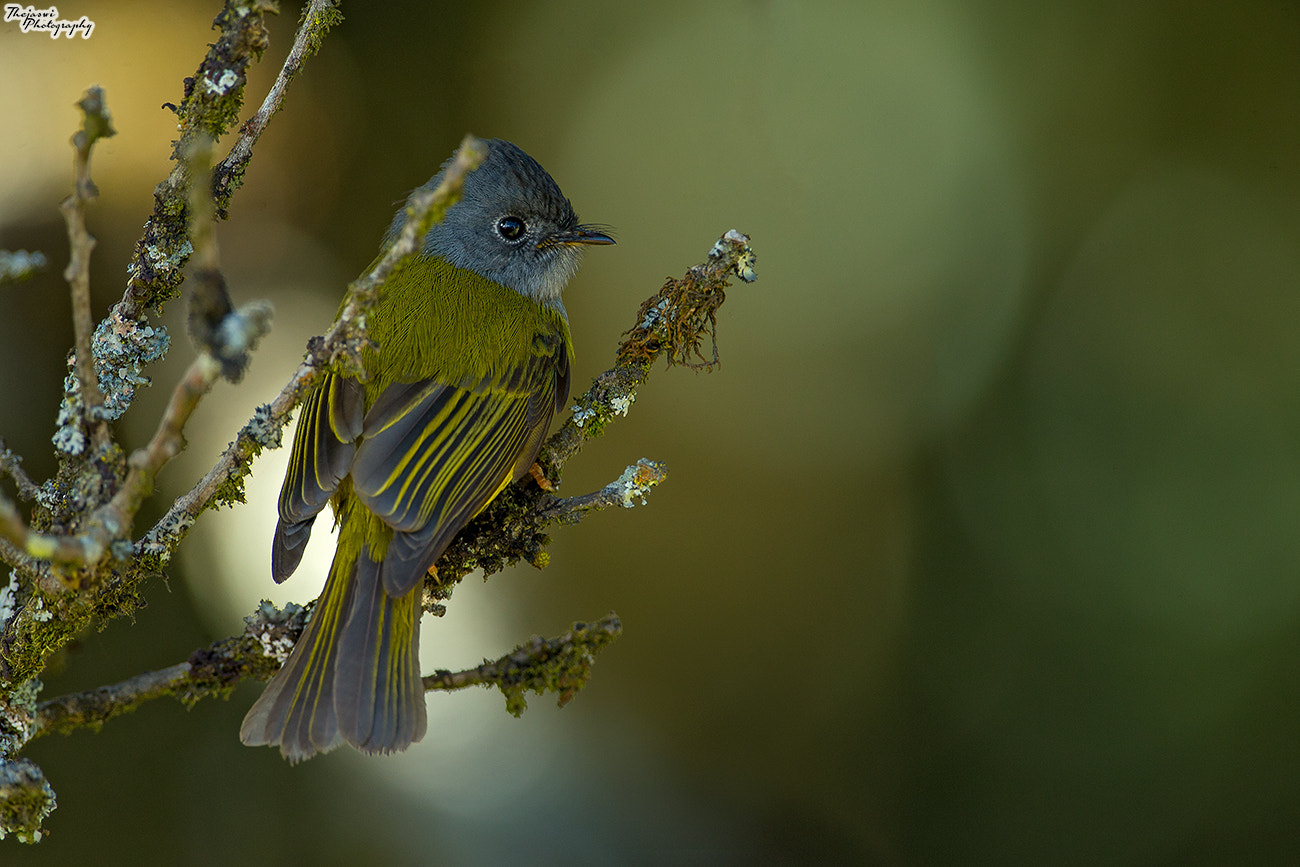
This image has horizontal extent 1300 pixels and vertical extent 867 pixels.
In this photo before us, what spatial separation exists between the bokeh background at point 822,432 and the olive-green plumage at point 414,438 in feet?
2.47

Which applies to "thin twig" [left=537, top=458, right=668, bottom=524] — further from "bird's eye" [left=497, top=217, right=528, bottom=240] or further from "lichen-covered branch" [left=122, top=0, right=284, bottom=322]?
"bird's eye" [left=497, top=217, right=528, bottom=240]

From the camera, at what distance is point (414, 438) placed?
8.54ft

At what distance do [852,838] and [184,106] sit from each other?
3.13 m

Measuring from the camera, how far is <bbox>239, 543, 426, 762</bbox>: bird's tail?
6.68 ft

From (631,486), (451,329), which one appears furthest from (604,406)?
(451,329)

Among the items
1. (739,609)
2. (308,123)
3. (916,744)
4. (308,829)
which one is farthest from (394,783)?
(308,123)

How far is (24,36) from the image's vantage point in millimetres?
3326

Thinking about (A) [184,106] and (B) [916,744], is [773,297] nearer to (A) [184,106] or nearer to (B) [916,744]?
(B) [916,744]

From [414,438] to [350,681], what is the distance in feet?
2.24

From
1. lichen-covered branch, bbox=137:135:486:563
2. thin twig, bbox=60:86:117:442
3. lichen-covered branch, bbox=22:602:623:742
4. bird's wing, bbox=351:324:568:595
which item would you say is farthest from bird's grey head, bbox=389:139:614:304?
thin twig, bbox=60:86:117:442
